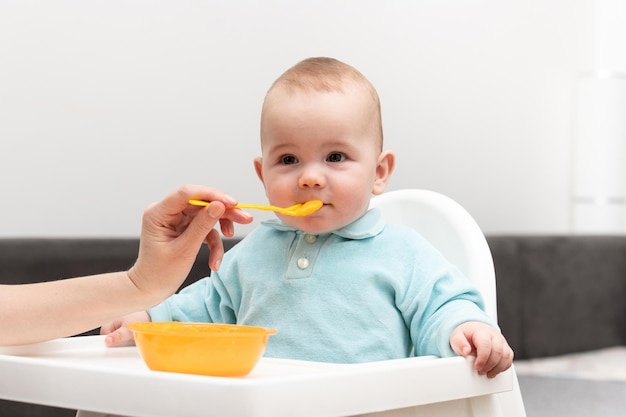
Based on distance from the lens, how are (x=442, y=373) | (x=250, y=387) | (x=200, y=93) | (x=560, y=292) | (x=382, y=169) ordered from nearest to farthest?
(x=250, y=387) → (x=442, y=373) → (x=382, y=169) → (x=200, y=93) → (x=560, y=292)

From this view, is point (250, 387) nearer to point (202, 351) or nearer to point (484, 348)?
point (202, 351)

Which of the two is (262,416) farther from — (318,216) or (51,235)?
(51,235)

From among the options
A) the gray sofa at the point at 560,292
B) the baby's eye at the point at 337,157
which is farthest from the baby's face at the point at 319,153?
the gray sofa at the point at 560,292

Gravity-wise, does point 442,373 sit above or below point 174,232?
below

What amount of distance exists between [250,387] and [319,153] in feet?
1.29

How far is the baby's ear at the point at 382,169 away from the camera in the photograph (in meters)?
1.08

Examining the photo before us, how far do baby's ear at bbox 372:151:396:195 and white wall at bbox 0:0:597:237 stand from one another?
2.63 feet

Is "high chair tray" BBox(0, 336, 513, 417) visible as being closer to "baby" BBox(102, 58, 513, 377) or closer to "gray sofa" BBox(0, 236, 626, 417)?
"baby" BBox(102, 58, 513, 377)

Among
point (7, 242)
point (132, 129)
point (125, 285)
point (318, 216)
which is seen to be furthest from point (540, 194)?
point (125, 285)

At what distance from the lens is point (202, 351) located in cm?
73

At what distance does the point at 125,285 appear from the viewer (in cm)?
85

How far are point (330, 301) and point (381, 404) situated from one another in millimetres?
242

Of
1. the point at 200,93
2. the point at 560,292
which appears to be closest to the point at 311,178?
the point at 200,93

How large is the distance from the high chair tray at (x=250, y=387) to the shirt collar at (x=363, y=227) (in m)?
0.19
